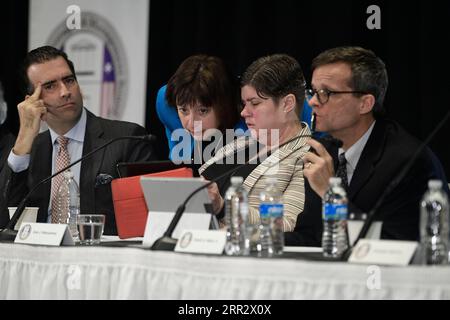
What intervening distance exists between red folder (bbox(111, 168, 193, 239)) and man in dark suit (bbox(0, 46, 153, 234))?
1.94 ft

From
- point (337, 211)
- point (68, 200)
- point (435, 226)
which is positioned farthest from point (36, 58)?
point (435, 226)

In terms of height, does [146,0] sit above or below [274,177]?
above

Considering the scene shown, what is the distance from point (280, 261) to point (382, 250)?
0.81 feet

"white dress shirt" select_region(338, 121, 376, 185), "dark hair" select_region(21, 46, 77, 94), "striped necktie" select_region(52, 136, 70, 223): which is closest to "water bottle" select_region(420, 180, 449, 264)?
"white dress shirt" select_region(338, 121, 376, 185)

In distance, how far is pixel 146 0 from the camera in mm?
4656

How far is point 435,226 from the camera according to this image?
1.96 meters

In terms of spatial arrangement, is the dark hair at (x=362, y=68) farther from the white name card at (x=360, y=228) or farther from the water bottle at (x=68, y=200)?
the water bottle at (x=68, y=200)

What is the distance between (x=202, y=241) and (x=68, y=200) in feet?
4.21

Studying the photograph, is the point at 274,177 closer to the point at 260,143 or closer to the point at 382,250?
the point at 260,143

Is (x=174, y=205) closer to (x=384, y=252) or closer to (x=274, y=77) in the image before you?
(x=384, y=252)

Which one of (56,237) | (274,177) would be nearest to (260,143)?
(274,177)

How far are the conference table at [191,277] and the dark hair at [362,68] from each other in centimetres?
73
